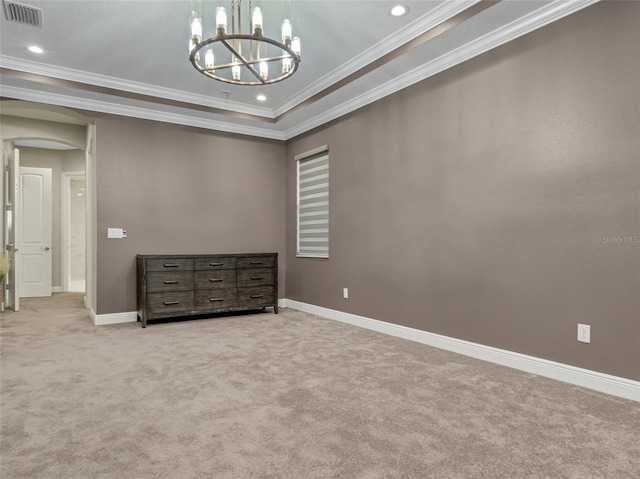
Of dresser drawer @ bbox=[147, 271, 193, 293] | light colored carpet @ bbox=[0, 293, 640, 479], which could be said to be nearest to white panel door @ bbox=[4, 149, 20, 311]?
dresser drawer @ bbox=[147, 271, 193, 293]

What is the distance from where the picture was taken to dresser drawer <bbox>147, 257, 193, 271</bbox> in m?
4.47

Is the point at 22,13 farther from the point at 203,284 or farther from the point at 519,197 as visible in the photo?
the point at 519,197

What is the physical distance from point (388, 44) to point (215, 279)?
127 inches

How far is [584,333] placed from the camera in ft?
8.43

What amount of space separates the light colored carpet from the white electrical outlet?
0.35 metres

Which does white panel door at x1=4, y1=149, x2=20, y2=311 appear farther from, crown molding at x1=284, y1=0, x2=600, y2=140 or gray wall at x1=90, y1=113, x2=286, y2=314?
crown molding at x1=284, y1=0, x2=600, y2=140

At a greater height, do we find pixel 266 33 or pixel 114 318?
pixel 266 33

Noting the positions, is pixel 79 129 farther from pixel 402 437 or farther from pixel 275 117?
pixel 402 437

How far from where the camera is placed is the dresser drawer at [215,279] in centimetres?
473

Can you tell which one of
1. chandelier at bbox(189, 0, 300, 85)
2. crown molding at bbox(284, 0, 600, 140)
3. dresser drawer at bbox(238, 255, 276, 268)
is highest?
crown molding at bbox(284, 0, 600, 140)

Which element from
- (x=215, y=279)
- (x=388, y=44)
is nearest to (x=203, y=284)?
(x=215, y=279)

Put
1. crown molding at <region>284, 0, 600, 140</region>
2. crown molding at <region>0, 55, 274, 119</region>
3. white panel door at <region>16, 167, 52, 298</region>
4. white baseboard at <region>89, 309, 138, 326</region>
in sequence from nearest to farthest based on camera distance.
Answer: crown molding at <region>284, 0, 600, 140</region> → crown molding at <region>0, 55, 274, 119</region> → white baseboard at <region>89, 309, 138, 326</region> → white panel door at <region>16, 167, 52, 298</region>

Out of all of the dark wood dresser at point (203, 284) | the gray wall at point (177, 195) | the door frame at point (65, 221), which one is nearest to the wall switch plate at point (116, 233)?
the gray wall at point (177, 195)

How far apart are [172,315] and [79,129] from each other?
11.3 feet
